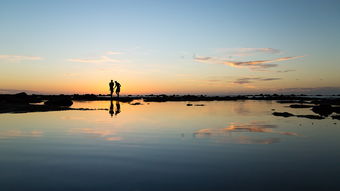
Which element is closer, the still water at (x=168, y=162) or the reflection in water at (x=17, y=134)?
the still water at (x=168, y=162)

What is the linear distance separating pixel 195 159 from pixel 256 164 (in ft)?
12.8

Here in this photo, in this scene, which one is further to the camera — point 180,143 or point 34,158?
point 180,143

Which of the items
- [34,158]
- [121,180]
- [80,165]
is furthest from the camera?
[34,158]

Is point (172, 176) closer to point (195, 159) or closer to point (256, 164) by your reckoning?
point (195, 159)

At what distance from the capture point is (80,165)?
16.4 metres

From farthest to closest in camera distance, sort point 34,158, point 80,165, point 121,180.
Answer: point 34,158
point 80,165
point 121,180

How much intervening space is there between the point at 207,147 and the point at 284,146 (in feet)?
21.8

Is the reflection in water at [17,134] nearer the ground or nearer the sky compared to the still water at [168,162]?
nearer the sky

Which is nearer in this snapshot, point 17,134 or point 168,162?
point 168,162

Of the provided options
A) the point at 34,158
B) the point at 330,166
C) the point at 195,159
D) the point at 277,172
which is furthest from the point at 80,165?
the point at 330,166

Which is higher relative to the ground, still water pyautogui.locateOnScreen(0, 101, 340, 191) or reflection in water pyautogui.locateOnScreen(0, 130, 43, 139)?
reflection in water pyautogui.locateOnScreen(0, 130, 43, 139)

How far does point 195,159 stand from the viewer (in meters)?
18.3

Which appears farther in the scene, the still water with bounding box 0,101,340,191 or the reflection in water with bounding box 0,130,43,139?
the reflection in water with bounding box 0,130,43,139

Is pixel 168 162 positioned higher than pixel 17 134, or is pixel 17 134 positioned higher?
pixel 17 134
